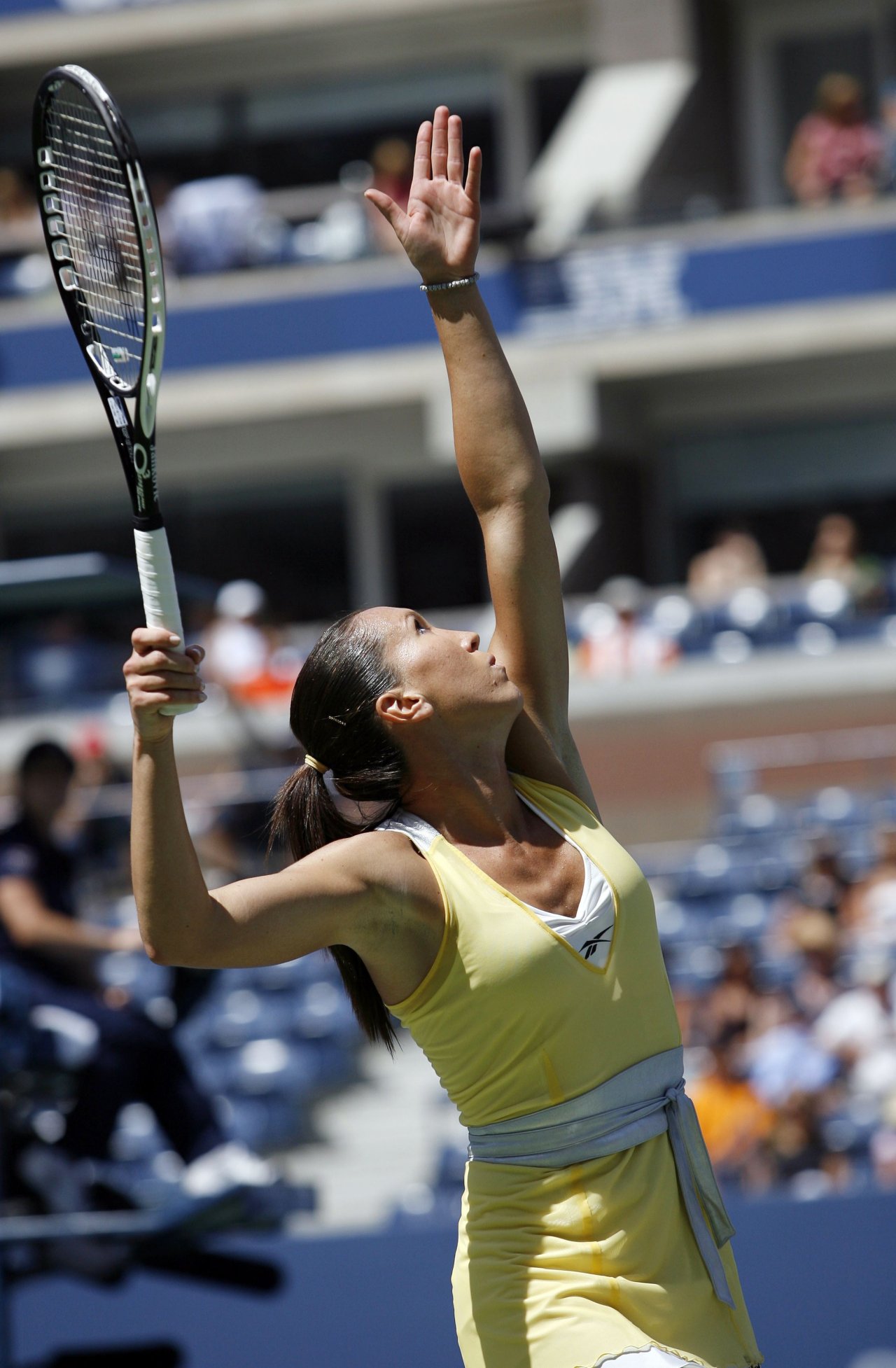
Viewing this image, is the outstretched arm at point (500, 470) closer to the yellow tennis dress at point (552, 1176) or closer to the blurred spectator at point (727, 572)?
the yellow tennis dress at point (552, 1176)

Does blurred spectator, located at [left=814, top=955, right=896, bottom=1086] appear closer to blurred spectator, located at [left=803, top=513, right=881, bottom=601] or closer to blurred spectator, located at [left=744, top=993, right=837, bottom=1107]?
blurred spectator, located at [left=744, top=993, right=837, bottom=1107]

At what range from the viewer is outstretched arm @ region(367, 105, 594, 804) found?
268 centimetres

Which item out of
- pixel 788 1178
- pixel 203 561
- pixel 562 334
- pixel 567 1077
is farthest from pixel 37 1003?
pixel 203 561

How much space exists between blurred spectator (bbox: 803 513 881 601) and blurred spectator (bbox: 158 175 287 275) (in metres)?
5.02

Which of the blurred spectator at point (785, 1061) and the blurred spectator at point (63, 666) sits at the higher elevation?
the blurred spectator at point (63, 666)

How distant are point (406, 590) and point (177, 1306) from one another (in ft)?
36.7

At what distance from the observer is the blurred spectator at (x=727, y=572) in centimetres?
1229

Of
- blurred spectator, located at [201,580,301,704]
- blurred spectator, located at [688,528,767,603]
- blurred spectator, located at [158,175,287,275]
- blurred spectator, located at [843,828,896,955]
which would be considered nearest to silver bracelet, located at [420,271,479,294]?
blurred spectator, located at [843,828,896,955]

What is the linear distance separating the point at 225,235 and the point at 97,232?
12276mm

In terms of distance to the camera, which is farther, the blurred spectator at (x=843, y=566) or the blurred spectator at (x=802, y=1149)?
the blurred spectator at (x=843, y=566)

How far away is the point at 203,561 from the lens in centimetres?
1670

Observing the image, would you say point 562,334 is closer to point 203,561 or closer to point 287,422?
point 287,422

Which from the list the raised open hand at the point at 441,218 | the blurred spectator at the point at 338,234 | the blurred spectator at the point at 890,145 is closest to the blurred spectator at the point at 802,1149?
the raised open hand at the point at 441,218

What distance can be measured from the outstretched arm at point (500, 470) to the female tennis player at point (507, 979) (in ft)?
0.34
